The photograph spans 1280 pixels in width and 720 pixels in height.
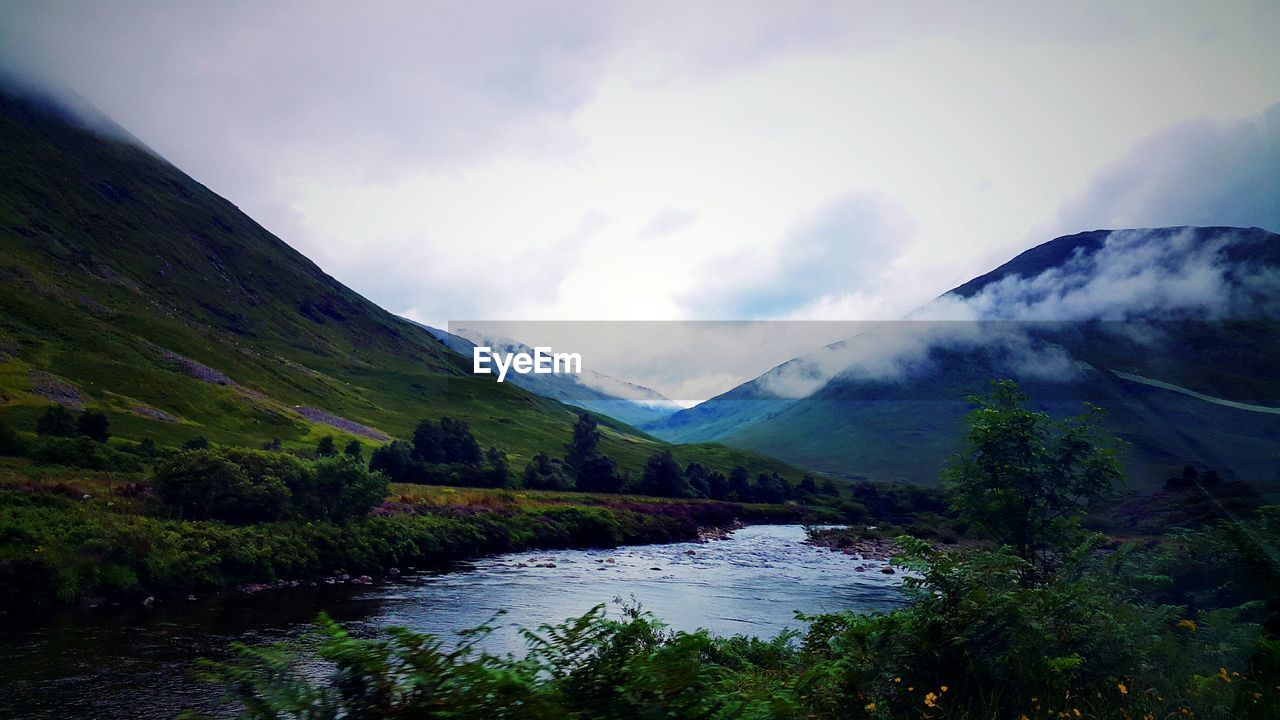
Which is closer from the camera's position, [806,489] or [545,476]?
[545,476]

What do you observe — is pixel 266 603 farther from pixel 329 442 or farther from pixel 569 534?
pixel 329 442

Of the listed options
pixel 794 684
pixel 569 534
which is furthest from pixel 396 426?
pixel 794 684

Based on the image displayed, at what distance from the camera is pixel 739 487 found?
14438 centimetres

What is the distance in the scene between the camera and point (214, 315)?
19925 centimetres

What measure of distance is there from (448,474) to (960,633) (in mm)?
88423

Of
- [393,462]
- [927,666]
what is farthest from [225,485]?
[927,666]

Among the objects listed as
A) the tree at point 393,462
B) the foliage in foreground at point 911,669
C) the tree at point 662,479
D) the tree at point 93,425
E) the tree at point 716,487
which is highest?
the tree at point 93,425

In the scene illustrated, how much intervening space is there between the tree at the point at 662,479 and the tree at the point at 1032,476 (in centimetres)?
9602

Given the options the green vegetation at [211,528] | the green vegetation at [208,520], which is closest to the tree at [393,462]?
the green vegetation at [208,520]

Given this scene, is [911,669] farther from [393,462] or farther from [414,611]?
[393,462]

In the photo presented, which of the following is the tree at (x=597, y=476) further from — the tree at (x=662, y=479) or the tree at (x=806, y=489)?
the tree at (x=806, y=489)

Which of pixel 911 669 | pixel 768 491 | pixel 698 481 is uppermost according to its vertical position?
pixel 911 669

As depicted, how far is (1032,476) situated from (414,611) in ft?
98.0

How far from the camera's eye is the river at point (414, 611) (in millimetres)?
21125
